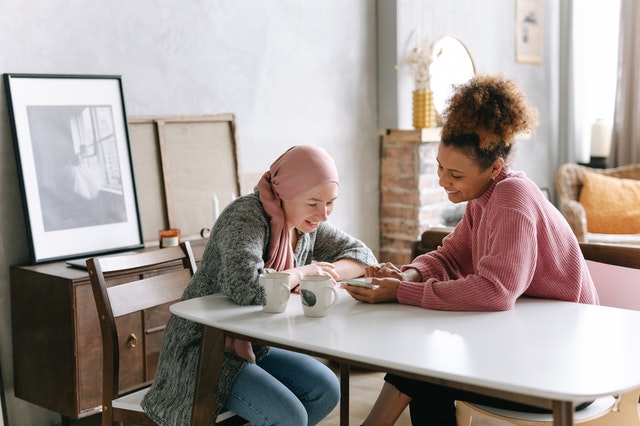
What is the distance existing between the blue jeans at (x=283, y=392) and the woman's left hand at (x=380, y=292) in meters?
0.31

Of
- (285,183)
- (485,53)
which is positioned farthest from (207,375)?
(485,53)

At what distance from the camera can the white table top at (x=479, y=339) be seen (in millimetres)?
1293

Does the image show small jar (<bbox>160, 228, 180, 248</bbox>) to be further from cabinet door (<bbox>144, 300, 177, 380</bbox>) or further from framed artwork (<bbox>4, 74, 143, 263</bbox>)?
cabinet door (<bbox>144, 300, 177, 380</bbox>)

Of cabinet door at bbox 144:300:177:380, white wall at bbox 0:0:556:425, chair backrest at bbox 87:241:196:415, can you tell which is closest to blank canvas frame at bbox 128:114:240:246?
white wall at bbox 0:0:556:425

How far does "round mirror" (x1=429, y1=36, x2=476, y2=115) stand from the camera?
15.4 feet

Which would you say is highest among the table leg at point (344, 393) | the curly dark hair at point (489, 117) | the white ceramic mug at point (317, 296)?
the curly dark hair at point (489, 117)

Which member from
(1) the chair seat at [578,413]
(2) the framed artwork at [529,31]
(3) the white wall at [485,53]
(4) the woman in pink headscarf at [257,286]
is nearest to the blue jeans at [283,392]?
(4) the woman in pink headscarf at [257,286]

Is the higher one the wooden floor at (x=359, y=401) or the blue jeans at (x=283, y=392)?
the blue jeans at (x=283, y=392)

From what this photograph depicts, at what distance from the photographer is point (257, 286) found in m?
1.83

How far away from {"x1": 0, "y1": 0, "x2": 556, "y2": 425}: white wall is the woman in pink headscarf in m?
1.25

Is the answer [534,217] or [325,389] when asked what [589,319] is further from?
[325,389]

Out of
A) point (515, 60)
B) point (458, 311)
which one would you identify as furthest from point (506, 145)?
point (515, 60)

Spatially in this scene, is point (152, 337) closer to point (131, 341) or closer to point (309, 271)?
point (131, 341)

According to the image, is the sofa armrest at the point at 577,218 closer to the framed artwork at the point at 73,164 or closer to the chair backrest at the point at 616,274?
the chair backrest at the point at 616,274
